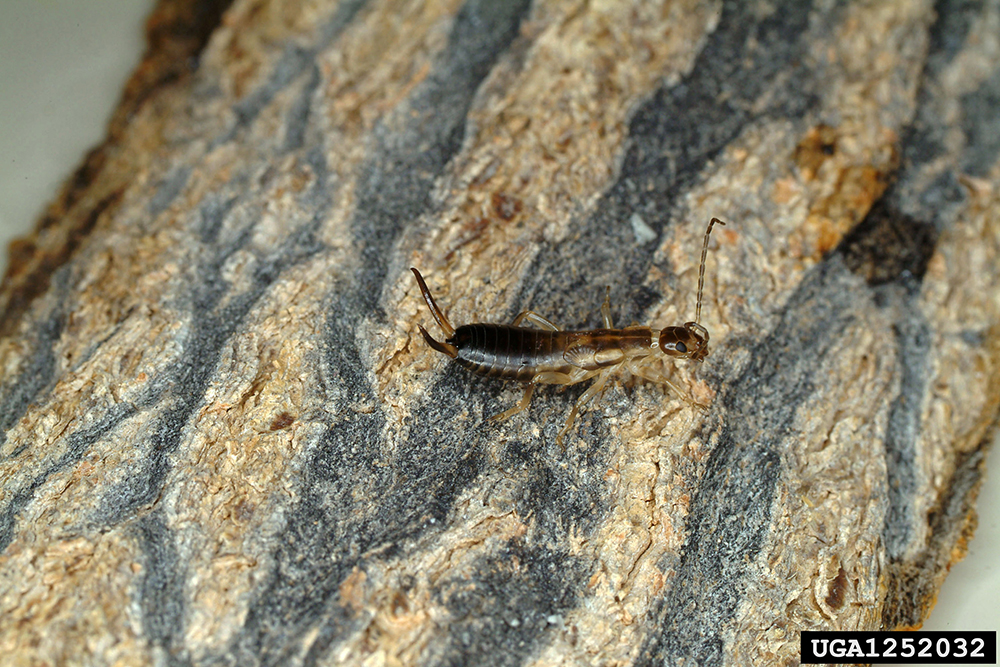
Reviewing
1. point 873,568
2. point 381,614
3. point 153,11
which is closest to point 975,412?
point 873,568

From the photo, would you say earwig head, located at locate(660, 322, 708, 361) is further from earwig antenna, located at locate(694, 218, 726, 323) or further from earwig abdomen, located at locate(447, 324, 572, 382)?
earwig abdomen, located at locate(447, 324, 572, 382)

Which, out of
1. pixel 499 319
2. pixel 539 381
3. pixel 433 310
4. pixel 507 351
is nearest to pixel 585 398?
pixel 539 381

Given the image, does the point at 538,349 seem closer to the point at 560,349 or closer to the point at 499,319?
the point at 560,349

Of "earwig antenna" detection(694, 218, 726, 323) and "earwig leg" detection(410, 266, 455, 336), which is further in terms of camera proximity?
"earwig antenna" detection(694, 218, 726, 323)

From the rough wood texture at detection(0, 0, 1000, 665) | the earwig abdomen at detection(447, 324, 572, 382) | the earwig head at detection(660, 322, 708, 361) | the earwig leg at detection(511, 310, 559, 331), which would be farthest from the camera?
the earwig leg at detection(511, 310, 559, 331)

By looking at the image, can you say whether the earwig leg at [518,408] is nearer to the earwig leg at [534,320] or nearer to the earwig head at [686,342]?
the earwig leg at [534,320]

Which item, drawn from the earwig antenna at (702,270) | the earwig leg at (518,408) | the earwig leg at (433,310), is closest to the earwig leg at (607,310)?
the earwig antenna at (702,270)

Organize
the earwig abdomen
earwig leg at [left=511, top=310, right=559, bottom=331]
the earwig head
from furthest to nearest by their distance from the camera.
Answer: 1. earwig leg at [left=511, top=310, right=559, bottom=331]
2. the earwig head
3. the earwig abdomen

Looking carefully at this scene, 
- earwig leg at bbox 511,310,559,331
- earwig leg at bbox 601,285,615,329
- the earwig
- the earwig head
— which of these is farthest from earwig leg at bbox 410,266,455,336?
the earwig head
